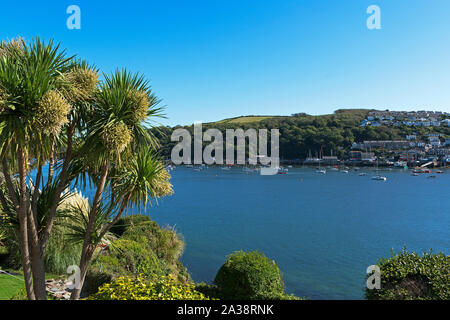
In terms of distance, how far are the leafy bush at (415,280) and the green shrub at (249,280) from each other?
8.88 ft

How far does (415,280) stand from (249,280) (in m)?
4.50

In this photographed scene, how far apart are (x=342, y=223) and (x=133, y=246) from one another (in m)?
39.4

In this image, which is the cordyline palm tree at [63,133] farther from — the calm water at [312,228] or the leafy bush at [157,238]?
the calm water at [312,228]

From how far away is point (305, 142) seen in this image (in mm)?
158750

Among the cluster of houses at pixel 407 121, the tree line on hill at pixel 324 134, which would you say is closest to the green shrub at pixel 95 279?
the tree line on hill at pixel 324 134

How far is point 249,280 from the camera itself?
379 inches

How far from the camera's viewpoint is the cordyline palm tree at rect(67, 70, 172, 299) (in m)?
5.46

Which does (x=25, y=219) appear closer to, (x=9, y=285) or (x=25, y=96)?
(x=25, y=96)

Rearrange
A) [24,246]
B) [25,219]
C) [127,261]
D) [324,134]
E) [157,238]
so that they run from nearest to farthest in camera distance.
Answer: [25,219], [24,246], [127,261], [157,238], [324,134]

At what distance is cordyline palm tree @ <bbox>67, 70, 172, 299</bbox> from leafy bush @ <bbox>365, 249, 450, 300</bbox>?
6.32 meters

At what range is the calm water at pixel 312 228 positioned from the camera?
25453 mm

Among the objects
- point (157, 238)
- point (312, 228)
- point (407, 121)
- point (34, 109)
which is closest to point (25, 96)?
point (34, 109)
